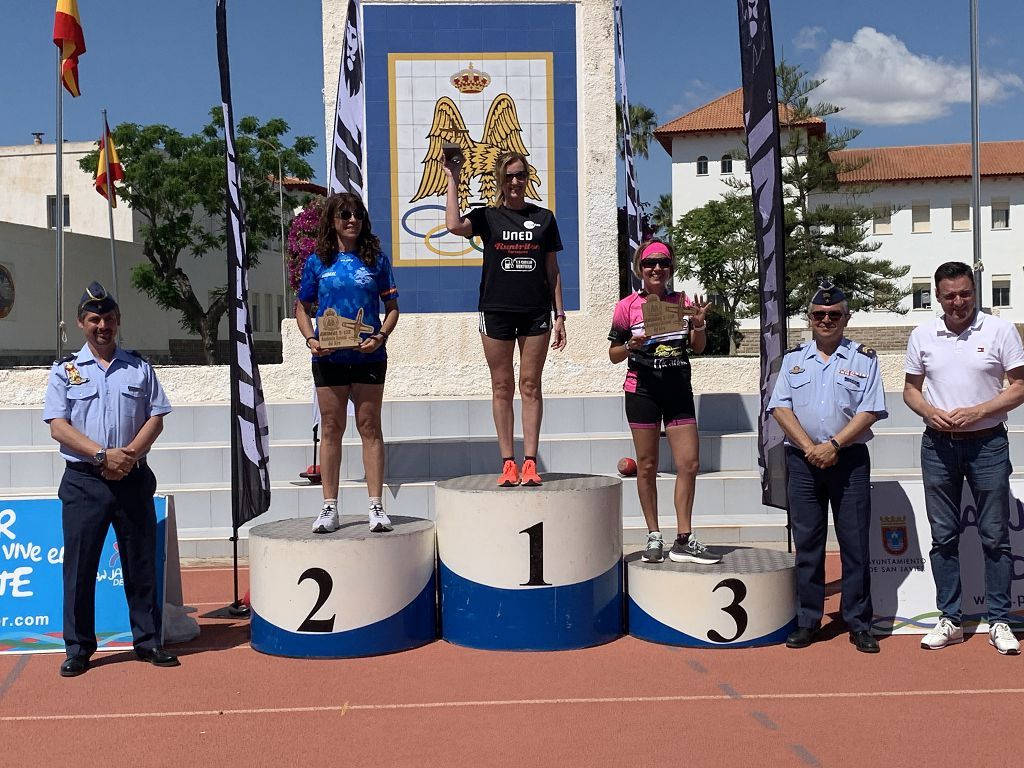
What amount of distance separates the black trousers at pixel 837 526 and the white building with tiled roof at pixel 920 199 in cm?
5017

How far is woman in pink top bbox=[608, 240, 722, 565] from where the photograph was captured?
6.01 m

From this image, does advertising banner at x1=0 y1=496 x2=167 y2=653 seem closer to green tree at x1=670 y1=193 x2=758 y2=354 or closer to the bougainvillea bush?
the bougainvillea bush

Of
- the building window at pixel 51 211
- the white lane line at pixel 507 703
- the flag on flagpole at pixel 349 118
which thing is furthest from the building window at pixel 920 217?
the white lane line at pixel 507 703

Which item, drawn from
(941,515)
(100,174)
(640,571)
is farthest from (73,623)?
(100,174)

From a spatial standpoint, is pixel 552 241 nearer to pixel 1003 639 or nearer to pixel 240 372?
pixel 240 372

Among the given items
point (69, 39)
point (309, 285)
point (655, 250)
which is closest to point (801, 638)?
point (655, 250)

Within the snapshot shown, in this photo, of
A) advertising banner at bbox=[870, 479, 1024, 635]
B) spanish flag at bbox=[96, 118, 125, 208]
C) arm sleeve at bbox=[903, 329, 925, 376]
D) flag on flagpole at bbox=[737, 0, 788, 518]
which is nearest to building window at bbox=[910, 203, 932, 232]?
spanish flag at bbox=[96, 118, 125, 208]

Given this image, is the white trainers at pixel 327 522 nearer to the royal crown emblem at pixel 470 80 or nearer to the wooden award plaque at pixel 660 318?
the wooden award plaque at pixel 660 318

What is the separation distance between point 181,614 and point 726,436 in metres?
5.53

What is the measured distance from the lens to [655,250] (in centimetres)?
609

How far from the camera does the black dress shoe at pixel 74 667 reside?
5441mm

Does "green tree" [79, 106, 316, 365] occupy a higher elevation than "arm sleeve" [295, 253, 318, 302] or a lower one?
higher

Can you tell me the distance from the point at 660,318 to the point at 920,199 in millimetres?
57621

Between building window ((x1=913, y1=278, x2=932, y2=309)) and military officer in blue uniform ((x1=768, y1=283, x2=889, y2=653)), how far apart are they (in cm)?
5430
